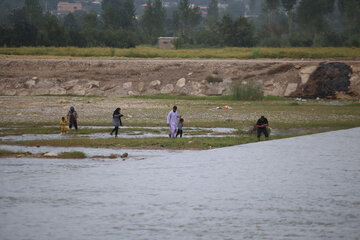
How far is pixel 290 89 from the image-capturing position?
186 feet

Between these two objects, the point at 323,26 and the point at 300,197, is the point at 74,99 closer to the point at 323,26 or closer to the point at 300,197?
the point at 300,197

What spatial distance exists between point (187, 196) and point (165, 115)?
2080cm

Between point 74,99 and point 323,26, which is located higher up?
point 323,26

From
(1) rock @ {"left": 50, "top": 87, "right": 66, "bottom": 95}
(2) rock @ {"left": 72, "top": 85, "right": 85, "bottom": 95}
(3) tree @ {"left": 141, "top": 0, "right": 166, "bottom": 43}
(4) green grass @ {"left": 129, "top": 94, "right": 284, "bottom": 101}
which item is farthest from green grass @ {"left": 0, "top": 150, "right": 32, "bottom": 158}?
(3) tree @ {"left": 141, "top": 0, "right": 166, "bottom": 43}

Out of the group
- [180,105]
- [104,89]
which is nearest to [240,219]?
[180,105]

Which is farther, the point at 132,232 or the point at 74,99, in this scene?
the point at 74,99

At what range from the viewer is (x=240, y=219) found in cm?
1636

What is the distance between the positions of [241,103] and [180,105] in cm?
540

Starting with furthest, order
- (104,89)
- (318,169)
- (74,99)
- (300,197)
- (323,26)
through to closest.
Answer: (323,26)
(104,89)
(74,99)
(318,169)
(300,197)

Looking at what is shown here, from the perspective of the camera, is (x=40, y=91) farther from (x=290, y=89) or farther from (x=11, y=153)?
(x=11, y=153)

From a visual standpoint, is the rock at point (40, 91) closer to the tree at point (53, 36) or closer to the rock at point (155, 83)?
the rock at point (155, 83)

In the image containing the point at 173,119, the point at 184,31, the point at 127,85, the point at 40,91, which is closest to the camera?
the point at 173,119

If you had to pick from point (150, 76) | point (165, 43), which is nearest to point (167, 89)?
point (150, 76)

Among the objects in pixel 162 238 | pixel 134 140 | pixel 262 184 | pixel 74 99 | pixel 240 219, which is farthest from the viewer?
pixel 74 99
